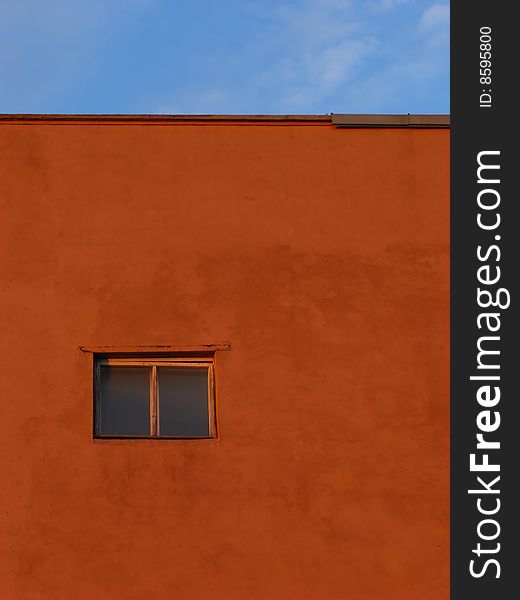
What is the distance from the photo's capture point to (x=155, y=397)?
1177 centimetres

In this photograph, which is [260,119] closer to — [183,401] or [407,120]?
[407,120]

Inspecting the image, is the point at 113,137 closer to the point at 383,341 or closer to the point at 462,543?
the point at 383,341

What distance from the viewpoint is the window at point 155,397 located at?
11.6 m

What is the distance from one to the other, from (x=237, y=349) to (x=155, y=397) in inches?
34.5

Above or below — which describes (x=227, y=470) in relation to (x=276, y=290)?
below

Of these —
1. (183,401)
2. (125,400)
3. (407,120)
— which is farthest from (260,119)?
(125,400)

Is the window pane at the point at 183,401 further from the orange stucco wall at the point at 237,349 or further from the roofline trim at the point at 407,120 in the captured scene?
the roofline trim at the point at 407,120

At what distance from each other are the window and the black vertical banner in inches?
88.9

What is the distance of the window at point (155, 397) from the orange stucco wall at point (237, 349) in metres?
0.21

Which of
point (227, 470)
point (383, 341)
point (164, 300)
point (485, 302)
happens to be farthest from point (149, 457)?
point (485, 302)

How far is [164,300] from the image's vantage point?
11688 mm

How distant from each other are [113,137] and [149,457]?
9.92ft

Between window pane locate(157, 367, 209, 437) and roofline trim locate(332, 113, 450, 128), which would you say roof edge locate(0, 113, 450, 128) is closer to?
roofline trim locate(332, 113, 450, 128)

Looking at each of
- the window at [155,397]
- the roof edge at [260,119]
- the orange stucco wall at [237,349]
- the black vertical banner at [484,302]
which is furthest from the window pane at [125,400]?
the black vertical banner at [484,302]
